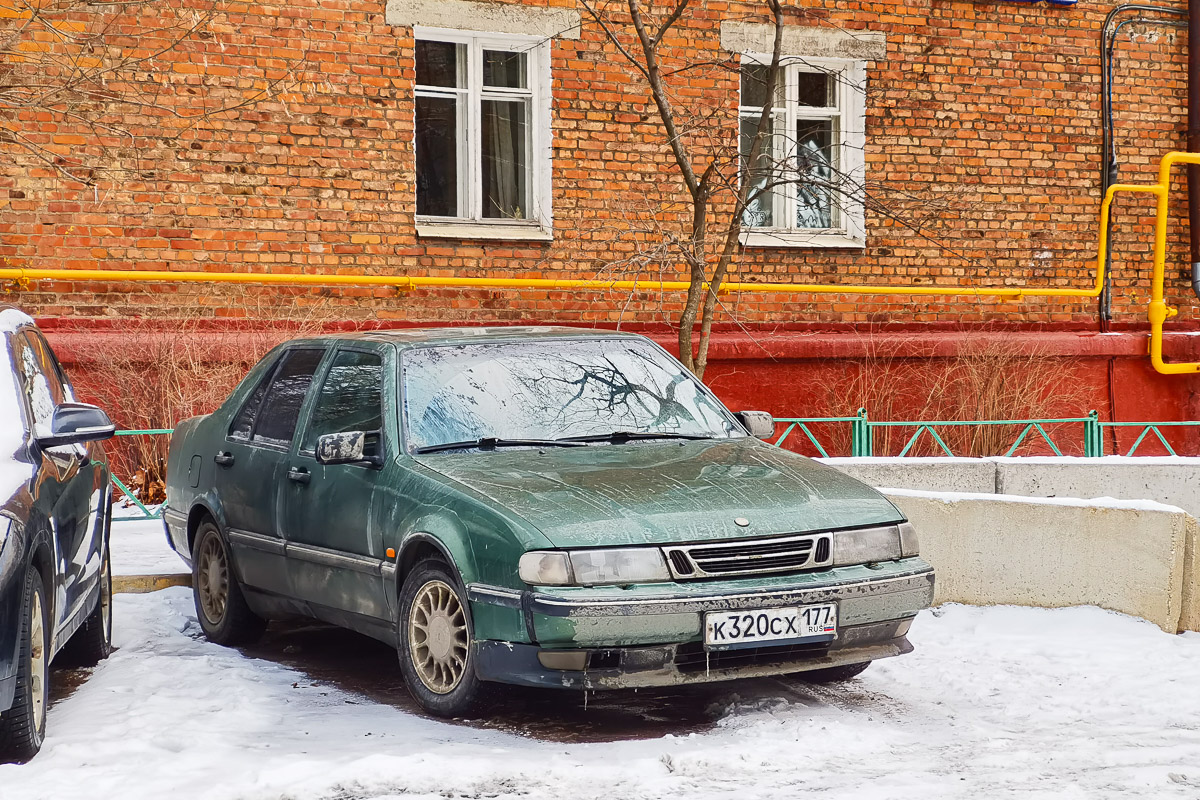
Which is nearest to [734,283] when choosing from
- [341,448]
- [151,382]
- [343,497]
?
[151,382]

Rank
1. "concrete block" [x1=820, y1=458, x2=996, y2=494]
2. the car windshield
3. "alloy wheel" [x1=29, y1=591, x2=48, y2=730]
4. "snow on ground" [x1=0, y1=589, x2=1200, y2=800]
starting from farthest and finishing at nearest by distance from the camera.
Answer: "concrete block" [x1=820, y1=458, x2=996, y2=494] < the car windshield < "alloy wheel" [x1=29, y1=591, x2=48, y2=730] < "snow on ground" [x1=0, y1=589, x2=1200, y2=800]

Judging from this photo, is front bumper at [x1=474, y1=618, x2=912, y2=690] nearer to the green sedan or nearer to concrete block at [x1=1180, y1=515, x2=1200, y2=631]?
the green sedan

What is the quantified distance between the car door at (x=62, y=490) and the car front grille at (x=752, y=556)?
87.8 inches

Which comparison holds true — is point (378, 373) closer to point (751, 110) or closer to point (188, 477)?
point (188, 477)

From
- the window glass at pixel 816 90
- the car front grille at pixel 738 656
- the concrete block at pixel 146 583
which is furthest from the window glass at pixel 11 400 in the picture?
the window glass at pixel 816 90

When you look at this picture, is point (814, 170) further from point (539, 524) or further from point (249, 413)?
point (539, 524)

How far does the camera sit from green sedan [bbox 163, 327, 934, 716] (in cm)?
519

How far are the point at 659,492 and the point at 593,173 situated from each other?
808 cm

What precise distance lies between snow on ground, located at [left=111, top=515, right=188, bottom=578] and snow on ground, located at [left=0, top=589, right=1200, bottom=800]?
1765 mm

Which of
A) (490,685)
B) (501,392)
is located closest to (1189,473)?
(501,392)

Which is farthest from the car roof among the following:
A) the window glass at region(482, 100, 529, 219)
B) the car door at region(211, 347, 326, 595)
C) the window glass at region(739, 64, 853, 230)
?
the window glass at region(739, 64, 853, 230)

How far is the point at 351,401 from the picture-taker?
6.59m

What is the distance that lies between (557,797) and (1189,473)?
6.09m

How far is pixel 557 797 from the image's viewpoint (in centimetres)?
458
